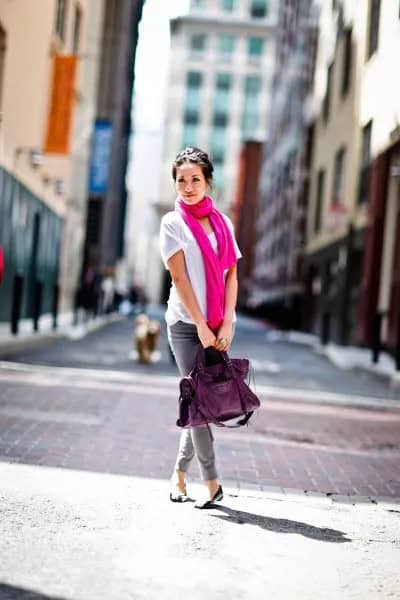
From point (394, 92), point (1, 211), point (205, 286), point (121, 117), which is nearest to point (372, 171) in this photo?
point (394, 92)

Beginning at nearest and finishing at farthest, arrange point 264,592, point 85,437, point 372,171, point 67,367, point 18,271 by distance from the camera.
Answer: point 264,592 → point 85,437 → point 67,367 → point 372,171 → point 18,271

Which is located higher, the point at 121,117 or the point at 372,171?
the point at 121,117

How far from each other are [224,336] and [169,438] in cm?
261

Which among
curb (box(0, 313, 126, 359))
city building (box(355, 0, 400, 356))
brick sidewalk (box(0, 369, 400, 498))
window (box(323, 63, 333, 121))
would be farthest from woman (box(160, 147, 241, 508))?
window (box(323, 63, 333, 121))

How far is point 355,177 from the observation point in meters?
21.6

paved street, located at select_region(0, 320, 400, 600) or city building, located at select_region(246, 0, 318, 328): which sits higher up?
city building, located at select_region(246, 0, 318, 328)

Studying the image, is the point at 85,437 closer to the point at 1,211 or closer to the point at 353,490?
the point at 353,490

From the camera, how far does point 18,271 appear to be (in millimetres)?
20766

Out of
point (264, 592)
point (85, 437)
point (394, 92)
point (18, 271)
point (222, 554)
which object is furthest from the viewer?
point (18, 271)

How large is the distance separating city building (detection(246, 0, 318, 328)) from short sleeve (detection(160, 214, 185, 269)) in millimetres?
24314

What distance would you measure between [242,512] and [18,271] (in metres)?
17.0

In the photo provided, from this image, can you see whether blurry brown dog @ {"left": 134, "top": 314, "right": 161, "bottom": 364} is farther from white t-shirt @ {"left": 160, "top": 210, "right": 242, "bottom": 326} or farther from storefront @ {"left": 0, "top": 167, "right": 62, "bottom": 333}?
white t-shirt @ {"left": 160, "top": 210, "right": 242, "bottom": 326}

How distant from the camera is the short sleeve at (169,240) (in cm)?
437

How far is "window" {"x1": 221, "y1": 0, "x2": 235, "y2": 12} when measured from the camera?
305ft
